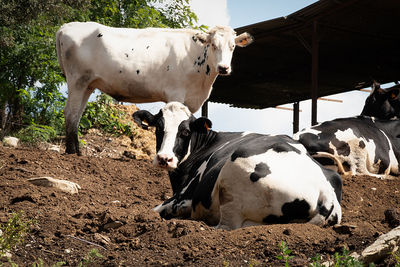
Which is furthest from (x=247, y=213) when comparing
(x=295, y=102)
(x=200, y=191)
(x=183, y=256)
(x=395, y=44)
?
(x=295, y=102)

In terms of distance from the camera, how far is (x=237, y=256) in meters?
3.80

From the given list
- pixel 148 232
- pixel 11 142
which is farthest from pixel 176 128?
pixel 11 142

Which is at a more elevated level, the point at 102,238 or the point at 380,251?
the point at 380,251

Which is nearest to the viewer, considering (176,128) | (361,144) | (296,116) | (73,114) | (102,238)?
(102,238)

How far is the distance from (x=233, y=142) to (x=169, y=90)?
3.60 m

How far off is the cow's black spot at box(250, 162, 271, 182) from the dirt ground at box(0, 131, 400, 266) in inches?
18.9

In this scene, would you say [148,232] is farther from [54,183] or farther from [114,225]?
[54,183]

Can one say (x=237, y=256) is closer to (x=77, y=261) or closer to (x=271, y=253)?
(x=271, y=253)

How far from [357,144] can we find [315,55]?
11.4 ft

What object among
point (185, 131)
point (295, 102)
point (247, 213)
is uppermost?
point (185, 131)

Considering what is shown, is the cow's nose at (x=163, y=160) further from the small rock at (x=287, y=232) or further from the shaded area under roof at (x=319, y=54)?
the shaded area under roof at (x=319, y=54)

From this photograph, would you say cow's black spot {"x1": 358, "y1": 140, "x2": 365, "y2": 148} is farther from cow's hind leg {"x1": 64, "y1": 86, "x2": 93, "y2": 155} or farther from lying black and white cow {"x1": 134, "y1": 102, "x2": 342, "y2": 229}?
cow's hind leg {"x1": 64, "y1": 86, "x2": 93, "y2": 155}

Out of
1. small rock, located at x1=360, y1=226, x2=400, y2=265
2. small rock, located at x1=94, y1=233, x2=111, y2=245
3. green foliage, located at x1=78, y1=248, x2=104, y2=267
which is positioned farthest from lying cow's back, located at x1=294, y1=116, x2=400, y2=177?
green foliage, located at x1=78, y1=248, x2=104, y2=267

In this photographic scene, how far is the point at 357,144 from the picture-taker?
8758 millimetres
